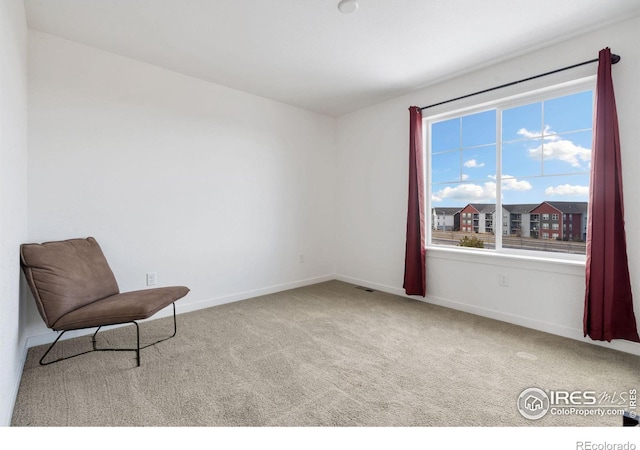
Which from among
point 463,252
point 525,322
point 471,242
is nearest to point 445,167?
point 471,242

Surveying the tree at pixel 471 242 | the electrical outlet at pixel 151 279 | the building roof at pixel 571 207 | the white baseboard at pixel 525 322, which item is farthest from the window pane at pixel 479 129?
the electrical outlet at pixel 151 279

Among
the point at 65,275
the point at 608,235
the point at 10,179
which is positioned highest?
the point at 10,179

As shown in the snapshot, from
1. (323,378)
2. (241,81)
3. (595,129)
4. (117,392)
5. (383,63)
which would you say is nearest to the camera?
(117,392)

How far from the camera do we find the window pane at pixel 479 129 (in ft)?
10.7

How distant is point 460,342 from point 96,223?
3.33m

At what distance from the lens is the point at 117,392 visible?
1.88 metres

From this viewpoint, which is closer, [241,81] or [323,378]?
[323,378]

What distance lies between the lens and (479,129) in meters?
3.38

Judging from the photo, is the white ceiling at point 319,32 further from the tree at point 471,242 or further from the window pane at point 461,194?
the tree at point 471,242

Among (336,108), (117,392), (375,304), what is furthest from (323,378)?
(336,108)

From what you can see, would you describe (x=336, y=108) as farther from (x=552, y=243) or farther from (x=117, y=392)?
(x=117, y=392)

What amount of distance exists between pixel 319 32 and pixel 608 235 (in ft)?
8.92

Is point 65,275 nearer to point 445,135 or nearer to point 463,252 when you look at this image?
point 463,252

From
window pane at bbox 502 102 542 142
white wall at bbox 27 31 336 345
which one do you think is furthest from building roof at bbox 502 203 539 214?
white wall at bbox 27 31 336 345
